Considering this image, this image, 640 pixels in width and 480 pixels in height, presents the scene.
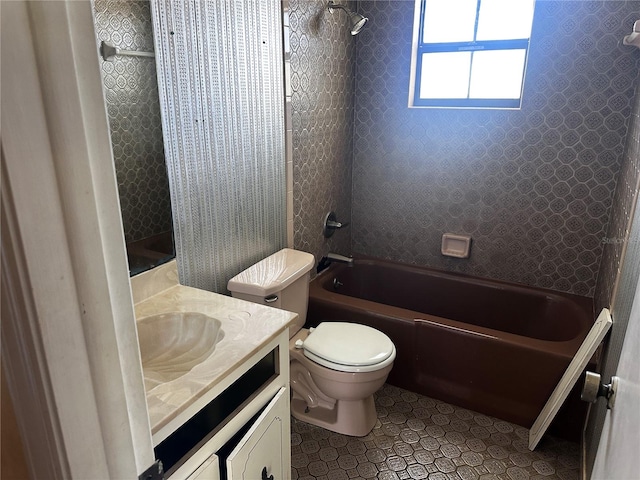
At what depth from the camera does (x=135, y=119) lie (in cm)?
152

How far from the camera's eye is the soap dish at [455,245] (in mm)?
2961

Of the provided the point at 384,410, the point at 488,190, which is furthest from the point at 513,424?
the point at 488,190

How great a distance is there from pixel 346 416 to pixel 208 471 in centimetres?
113

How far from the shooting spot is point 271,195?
7.48ft

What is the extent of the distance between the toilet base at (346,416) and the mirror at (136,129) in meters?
1.12

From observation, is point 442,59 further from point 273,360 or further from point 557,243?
point 273,360

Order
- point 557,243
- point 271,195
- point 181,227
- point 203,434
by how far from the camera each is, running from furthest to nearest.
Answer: point 557,243 < point 271,195 < point 181,227 < point 203,434

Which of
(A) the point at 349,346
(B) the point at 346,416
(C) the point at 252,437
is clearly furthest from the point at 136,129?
(B) the point at 346,416

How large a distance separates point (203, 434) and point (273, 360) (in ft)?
1.11

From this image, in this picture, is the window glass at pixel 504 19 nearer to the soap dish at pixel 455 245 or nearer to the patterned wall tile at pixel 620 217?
the patterned wall tile at pixel 620 217

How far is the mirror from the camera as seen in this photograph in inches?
55.5

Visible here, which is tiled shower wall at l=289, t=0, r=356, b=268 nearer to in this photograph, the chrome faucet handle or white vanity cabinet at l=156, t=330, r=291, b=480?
the chrome faucet handle

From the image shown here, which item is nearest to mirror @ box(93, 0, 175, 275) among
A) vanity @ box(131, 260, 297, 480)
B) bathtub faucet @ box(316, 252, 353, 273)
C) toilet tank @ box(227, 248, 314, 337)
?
vanity @ box(131, 260, 297, 480)

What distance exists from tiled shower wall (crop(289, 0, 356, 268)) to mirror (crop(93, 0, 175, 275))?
938 millimetres
